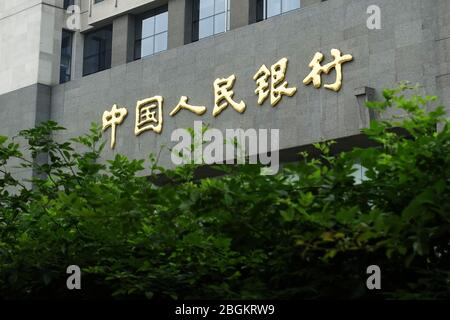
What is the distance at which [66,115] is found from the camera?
26.7m

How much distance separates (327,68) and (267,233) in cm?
1387

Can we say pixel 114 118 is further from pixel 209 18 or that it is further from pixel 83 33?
pixel 83 33

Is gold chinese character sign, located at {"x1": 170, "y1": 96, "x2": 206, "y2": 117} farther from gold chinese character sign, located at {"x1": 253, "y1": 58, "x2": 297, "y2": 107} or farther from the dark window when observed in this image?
the dark window

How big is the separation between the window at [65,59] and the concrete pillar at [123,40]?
7.21 ft

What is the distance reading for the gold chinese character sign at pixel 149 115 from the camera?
23.7 meters

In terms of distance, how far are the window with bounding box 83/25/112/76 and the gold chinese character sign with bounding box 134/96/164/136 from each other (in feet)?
9.72

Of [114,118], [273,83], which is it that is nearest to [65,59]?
[114,118]

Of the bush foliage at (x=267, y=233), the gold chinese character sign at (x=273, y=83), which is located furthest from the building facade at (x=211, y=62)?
the bush foliage at (x=267, y=233)

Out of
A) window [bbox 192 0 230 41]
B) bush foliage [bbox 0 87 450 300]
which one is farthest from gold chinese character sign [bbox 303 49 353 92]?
bush foliage [bbox 0 87 450 300]

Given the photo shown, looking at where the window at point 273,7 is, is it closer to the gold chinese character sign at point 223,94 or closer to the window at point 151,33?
the gold chinese character sign at point 223,94

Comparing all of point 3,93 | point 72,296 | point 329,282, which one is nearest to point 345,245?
point 329,282

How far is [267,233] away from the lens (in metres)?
6.30

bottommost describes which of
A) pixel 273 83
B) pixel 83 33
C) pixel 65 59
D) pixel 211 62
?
pixel 273 83
